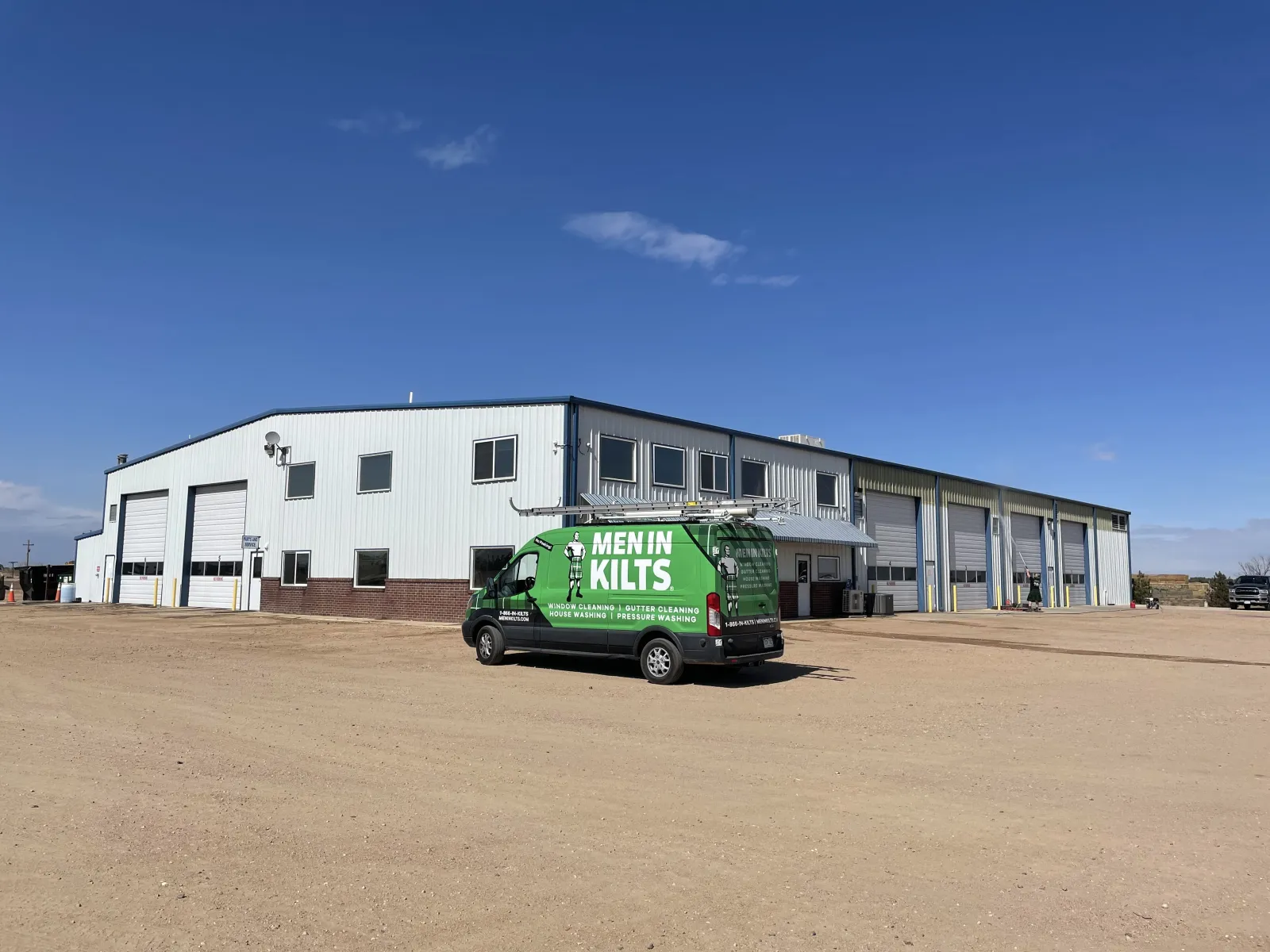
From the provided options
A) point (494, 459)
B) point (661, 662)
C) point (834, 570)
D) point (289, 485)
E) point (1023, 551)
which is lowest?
point (661, 662)

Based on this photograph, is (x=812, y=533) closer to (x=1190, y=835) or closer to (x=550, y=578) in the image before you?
(x=550, y=578)

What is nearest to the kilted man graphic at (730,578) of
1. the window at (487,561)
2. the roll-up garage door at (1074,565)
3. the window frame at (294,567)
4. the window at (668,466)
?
the window at (487,561)

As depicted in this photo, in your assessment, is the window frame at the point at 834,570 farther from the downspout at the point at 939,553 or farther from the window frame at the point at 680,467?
the downspout at the point at 939,553

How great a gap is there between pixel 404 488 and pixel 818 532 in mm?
13109

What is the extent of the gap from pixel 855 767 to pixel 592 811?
2667 millimetres

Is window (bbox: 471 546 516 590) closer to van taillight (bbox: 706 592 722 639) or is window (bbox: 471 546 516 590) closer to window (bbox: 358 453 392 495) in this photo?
window (bbox: 358 453 392 495)

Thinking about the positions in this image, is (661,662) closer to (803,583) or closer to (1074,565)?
(803,583)

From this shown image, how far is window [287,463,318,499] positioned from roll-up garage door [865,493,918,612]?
1958 centimetres

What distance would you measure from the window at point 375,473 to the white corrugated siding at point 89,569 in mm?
18174

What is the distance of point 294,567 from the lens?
97.3 feet

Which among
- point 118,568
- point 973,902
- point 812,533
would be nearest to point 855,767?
point 973,902

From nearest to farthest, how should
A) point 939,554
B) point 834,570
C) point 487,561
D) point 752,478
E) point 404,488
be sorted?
point 487,561
point 404,488
point 752,478
point 834,570
point 939,554

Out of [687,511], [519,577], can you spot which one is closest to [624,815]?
[687,511]

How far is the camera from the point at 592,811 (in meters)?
6.30
